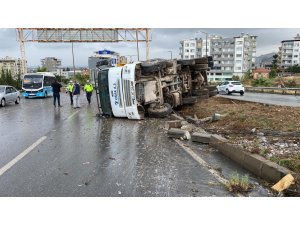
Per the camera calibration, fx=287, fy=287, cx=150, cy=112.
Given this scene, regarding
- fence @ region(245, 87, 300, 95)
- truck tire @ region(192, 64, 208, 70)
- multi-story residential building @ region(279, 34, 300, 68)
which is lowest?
fence @ region(245, 87, 300, 95)

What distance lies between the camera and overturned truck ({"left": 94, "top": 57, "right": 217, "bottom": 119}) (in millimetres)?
11641

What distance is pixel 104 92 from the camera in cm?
1276

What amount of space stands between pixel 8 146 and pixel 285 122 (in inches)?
314

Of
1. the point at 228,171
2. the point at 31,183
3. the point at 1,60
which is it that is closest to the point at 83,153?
the point at 31,183

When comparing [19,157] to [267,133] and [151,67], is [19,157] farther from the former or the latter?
[151,67]

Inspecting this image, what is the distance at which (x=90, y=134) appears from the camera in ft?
30.4

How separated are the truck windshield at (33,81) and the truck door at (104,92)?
1974 centimetres

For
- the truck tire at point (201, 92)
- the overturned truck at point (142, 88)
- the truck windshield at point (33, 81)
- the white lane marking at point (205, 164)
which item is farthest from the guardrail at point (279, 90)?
the white lane marking at point (205, 164)

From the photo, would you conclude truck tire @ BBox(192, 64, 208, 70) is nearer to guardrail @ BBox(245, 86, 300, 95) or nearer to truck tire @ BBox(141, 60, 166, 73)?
truck tire @ BBox(141, 60, 166, 73)

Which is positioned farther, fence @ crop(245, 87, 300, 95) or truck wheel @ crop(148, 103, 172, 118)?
fence @ crop(245, 87, 300, 95)

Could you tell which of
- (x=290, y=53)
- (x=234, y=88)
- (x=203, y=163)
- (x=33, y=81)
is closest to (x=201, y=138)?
(x=203, y=163)

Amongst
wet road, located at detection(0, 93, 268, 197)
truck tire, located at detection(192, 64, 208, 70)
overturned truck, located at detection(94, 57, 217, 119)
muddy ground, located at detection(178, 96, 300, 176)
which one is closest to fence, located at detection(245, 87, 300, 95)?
truck tire, located at detection(192, 64, 208, 70)

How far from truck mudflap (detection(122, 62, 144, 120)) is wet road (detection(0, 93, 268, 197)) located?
230 centimetres

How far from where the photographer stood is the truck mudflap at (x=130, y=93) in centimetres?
1135
